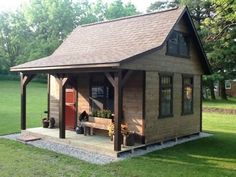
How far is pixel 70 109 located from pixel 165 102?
4338 millimetres

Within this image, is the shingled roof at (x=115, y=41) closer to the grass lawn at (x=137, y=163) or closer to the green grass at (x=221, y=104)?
the grass lawn at (x=137, y=163)

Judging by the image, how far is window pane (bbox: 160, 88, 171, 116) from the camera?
1218 cm

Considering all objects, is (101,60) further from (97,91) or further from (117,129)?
(97,91)

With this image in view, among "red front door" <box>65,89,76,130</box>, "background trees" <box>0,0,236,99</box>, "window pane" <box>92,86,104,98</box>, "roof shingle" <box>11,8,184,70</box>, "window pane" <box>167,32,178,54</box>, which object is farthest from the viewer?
"background trees" <box>0,0,236,99</box>

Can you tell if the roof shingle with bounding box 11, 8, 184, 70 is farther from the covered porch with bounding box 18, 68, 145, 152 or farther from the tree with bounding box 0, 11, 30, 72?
the tree with bounding box 0, 11, 30, 72

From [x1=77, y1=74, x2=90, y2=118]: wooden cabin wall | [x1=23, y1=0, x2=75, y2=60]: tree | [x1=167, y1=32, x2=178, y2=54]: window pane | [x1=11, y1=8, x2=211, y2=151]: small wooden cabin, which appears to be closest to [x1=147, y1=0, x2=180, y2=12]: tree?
[x1=23, y1=0, x2=75, y2=60]: tree

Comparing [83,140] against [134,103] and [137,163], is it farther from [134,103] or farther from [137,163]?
[137,163]

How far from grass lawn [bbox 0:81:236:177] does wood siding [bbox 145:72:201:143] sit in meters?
0.82

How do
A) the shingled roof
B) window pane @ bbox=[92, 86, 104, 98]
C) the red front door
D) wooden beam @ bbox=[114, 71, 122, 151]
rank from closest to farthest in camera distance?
wooden beam @ bbox=[114, 71, 122, 151] < the shingled roof < window pane @ bbox=[92, 86, 104, 98] < the red front door

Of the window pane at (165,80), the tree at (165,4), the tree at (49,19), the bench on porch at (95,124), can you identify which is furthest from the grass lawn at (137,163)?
the tree at (49,19)

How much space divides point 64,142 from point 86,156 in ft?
6.68

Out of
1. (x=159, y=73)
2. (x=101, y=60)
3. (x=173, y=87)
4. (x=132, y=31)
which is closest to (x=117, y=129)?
(x=101, y=60)

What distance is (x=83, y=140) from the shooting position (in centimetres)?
1144

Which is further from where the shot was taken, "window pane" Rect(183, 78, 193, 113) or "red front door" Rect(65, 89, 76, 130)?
"red front door" Rect(65, 89, 76, 130)
